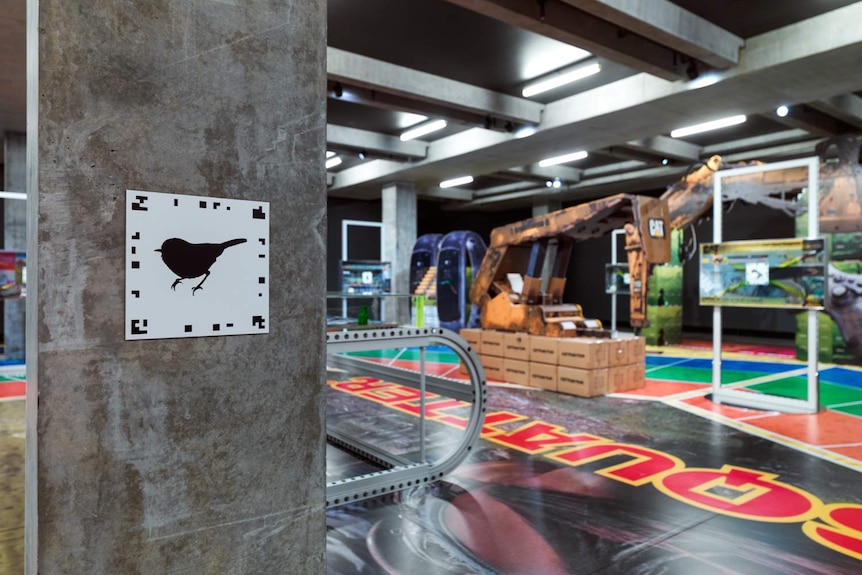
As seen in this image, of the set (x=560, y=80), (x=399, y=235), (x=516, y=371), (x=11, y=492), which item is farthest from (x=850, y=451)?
(x=399, y=235)

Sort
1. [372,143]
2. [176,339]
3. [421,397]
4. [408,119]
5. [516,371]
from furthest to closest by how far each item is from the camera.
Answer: [372,143] < [408,119] < [516,371] < [421,397] < [176,339]

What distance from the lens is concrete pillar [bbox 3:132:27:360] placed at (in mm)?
10016

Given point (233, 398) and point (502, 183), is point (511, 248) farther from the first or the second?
point (502, 183)

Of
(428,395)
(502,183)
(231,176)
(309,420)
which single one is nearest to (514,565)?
(309,420)

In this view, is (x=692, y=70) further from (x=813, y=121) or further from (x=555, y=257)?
(x=813, y=121)

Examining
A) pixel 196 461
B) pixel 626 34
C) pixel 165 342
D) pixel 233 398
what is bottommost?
pixel 196 461

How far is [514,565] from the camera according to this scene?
2662 millimetres

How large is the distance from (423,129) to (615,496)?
900cm

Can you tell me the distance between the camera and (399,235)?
49.2 ft

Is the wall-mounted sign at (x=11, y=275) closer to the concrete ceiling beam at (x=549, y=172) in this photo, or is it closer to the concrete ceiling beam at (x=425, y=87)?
the concrete ceiling beam at (x=425, y=87)

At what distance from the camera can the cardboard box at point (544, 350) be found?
7.05 meters

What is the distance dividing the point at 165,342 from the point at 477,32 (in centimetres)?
663

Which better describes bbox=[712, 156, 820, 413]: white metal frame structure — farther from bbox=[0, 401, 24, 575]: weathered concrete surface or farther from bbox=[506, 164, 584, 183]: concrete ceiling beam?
bbox=[506, 164, 584, 183]: concrete ceiling beam

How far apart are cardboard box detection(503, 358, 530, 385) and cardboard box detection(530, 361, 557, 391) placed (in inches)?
3.3
